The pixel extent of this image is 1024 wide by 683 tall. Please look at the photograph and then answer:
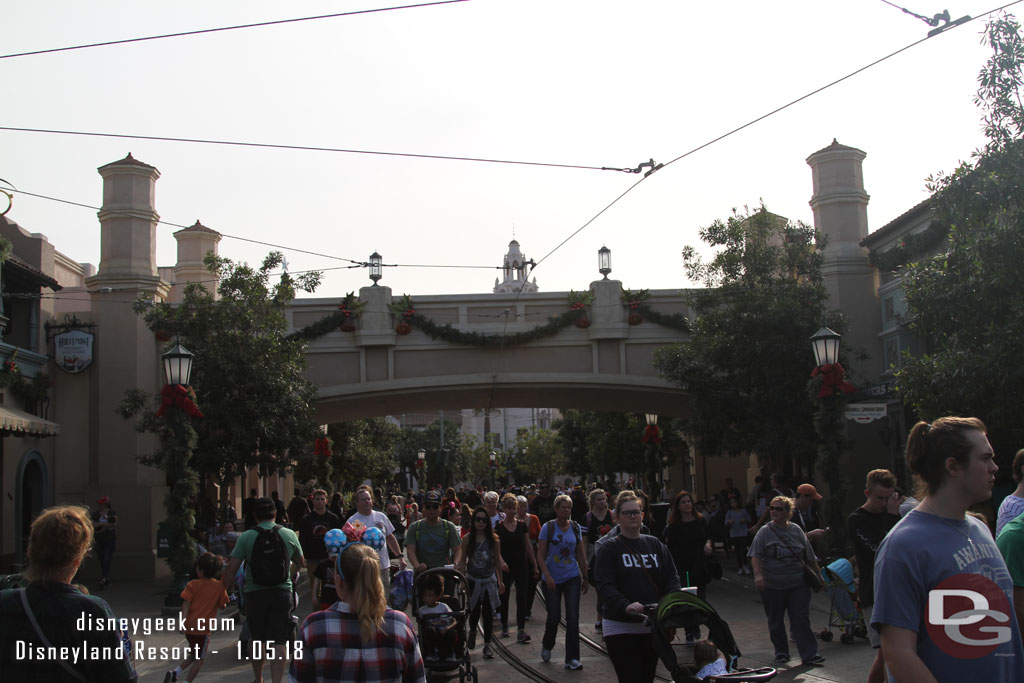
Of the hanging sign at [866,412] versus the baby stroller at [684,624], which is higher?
the hanging sign at [866,412]

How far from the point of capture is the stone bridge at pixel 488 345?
1075 inches

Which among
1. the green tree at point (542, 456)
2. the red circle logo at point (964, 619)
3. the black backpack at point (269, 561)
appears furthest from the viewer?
the green tree at point (542, 456)

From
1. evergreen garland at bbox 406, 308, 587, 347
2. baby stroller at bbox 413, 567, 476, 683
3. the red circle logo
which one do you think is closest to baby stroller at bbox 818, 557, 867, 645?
baby stroller at bbox 413, 567, 476, 683

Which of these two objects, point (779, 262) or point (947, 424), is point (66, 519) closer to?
point (947, 424)

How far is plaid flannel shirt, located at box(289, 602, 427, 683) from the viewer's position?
4531mm

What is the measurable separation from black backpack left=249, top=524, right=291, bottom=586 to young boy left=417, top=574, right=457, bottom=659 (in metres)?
1.29

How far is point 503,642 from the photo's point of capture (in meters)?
12.6

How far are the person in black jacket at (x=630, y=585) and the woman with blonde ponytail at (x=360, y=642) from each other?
2634 mm

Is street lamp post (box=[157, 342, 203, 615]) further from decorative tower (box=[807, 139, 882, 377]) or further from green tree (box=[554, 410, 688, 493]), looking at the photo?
green tree (box=[554, 410, 688, 493])

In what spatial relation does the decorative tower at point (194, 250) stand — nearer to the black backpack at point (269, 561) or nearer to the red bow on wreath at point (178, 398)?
the red bow on wreath at point (178, 398)

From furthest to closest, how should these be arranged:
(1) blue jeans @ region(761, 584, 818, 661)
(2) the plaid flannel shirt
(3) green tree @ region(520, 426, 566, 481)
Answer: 1. (3) green tree @ region(520, 426, 566, 481)
2. (1) blue jeans @ region(761, 584, 818, 661)
3. (2) the plaid flannel shirt

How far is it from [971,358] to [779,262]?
32.9ft

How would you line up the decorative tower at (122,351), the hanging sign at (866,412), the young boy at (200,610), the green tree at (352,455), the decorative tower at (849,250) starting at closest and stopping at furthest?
the young boy at (200,610) < the hanging sign at (866,412) < the decorative tower at (122,351) < the decorative tower at (849,250) < the green tree at (352,455)

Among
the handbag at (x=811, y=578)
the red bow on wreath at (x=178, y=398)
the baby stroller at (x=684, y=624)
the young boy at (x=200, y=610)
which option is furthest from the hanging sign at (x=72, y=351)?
the baby stroller at (x=684, y=624)
